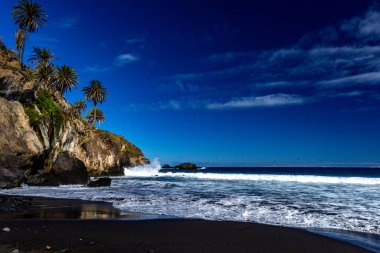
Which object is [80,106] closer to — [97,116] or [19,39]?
[97,116]

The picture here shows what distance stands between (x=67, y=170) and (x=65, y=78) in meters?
38.8

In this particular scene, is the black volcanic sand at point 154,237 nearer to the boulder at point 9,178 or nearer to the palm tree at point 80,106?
the boulder at point 9,178

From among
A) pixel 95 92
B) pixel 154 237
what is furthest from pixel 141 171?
pixel 154 237

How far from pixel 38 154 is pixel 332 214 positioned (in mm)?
28249

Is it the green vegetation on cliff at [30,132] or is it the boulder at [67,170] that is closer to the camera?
the green vegetation on cliff at [30,132]

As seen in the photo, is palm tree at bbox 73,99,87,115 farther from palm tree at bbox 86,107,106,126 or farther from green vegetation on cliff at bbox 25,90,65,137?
green vegetation on cliff at bbox 25,90,65,137

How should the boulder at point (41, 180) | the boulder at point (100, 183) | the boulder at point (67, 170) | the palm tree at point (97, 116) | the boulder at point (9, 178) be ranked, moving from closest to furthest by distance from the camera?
the boulder at point (9, 178) → the boulder at point (41, 180) → the boulder at point (100, 183) → the boulder at point (67, 170) → the palm tree at point (97, 116)

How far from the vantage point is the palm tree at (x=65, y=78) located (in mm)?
67750

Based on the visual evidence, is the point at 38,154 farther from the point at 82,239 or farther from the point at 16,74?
the point at 82,239

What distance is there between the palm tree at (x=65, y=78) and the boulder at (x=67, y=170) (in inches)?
1446

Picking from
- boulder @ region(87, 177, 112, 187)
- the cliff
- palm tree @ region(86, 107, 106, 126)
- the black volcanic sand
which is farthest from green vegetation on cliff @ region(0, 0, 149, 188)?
palm tree @ region(86, 107, 106, 126)

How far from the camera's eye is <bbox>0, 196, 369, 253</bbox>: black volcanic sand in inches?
289

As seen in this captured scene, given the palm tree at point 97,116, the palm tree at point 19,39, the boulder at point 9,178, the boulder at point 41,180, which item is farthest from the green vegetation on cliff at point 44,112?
the palm tree at point 97,116

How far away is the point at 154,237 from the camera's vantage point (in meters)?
8.69
